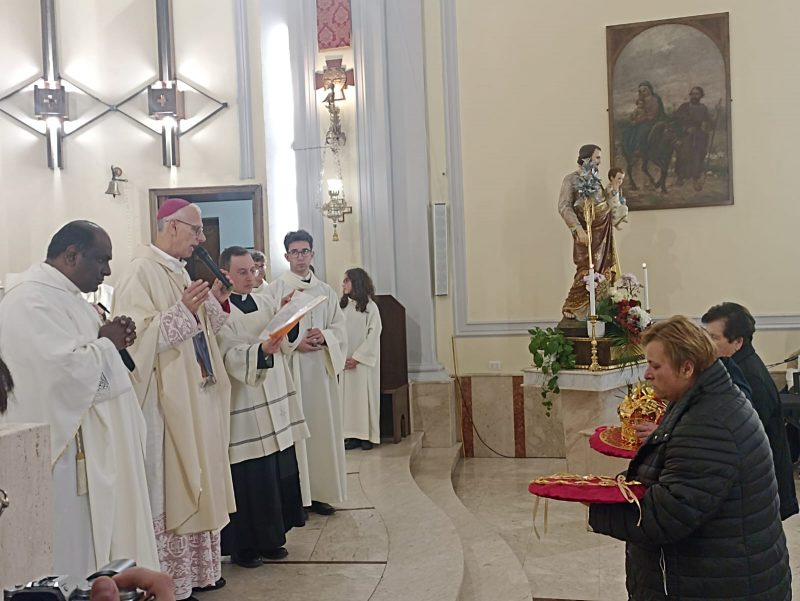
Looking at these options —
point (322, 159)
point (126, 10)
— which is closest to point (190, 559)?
point (322, 159)

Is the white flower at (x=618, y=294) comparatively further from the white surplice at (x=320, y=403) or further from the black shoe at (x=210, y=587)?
the black shoe at (x=210, y=587)

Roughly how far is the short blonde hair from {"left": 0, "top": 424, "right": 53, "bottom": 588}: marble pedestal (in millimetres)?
1751

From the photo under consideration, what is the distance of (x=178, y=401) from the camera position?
3.79 metres

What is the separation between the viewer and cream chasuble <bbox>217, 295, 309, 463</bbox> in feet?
14.0

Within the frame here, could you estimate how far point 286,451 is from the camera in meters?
4.75

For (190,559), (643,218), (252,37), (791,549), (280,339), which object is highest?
(252,37)

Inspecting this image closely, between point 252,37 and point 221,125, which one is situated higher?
point 252,37

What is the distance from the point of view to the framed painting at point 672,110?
7.93 metres

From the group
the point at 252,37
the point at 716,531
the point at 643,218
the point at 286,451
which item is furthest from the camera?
the point at 252,37

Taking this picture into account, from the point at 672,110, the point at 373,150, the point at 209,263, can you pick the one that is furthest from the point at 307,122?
the point at 209,263

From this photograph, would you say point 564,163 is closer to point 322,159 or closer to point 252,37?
point 322,159

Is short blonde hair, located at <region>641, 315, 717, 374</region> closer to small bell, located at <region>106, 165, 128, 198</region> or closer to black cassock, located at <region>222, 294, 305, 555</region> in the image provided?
black cassock, located at <region>222, 294, 305, 555</region>

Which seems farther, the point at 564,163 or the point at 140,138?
the point at 140,138

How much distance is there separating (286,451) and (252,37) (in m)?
6.00
